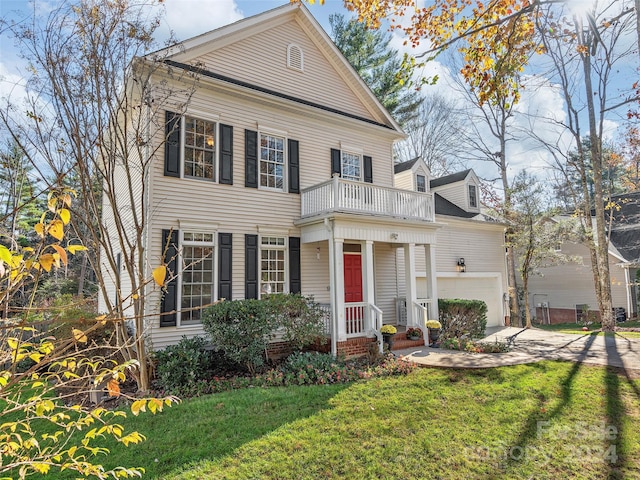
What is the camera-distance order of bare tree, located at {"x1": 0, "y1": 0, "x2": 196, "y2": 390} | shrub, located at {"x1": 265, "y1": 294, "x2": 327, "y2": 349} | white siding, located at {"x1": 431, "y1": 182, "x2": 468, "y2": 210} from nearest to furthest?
bare tree, located at {"x1": 0, "y1": 0, "x2": 196, "y2": 390} < shrub, located at {"x1": 265, "y1": 294, "x2": 327, "y2": 349} < white siding, located at {"x1": 431, "y1": 182, "x2": 468, "y2": 210}

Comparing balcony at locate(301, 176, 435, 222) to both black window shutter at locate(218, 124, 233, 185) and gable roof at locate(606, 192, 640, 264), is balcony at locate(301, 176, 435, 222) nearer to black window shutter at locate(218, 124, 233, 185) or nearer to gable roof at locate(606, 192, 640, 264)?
black window shutter at locate(218, 124, 233, 185)

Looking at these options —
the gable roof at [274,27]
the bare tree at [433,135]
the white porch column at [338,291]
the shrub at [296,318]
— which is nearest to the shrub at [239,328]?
the shrub at [296,318]

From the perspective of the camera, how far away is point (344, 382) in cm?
742

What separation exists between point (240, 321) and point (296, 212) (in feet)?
13.9

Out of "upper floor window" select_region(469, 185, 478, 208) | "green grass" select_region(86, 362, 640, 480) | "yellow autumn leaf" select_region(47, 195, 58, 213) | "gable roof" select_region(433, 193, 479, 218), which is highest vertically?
"upper floor window" select_region(469, 185, 478, 208)

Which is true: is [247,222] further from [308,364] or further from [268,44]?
[268,44]

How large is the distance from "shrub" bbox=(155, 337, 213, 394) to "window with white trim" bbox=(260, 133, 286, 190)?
4.81 meters

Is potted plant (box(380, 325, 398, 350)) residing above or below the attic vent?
below

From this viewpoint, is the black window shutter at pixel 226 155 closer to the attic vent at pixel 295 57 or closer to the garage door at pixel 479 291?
the attic vent at pixel 295 57

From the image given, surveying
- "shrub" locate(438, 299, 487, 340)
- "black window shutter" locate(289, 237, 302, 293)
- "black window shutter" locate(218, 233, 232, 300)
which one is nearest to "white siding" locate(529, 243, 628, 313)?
"shrub" locate(438, 299, 487, 340)

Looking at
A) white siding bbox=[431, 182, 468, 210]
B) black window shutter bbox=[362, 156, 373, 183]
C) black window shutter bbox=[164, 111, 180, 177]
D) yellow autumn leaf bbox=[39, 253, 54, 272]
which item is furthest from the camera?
white siding bbox=[431, 182, 468, 210]

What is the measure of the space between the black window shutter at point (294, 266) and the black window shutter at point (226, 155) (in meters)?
2.42

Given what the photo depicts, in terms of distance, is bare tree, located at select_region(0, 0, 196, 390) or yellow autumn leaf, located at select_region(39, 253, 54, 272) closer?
yellow autumn leaf, located at select_region(39, 253, 54, 272)

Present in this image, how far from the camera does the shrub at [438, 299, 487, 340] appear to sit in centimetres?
1164
